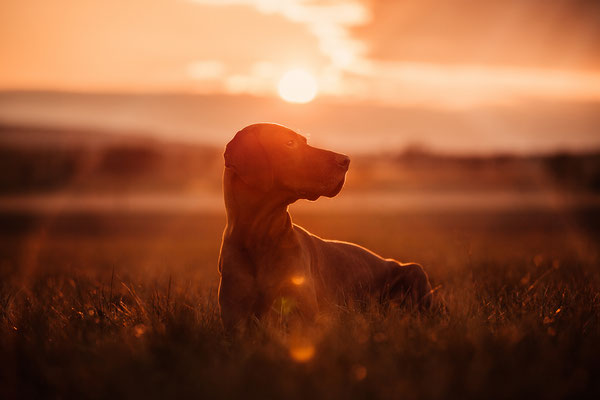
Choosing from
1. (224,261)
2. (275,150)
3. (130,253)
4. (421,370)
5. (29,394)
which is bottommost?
(130,253)

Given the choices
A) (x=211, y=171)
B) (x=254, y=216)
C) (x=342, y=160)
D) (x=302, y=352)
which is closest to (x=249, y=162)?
(x=254, y=216)

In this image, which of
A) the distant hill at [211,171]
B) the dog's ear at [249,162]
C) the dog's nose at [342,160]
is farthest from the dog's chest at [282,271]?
the distant hill at [211,171]

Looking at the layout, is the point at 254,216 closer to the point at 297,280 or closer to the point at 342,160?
the point at 297,280

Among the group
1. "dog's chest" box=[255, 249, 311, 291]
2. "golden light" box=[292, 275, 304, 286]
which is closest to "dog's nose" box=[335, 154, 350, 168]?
"dog's chest" box=[255, 249, 311, 291]

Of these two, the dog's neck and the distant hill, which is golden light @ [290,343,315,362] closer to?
the dog's neck

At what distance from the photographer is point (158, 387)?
343cm

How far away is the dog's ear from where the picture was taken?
4867 mm

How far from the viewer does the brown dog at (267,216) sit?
4.89m

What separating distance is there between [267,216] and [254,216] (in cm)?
11

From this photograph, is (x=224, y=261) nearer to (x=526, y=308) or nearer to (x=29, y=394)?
(x=29, y=394)

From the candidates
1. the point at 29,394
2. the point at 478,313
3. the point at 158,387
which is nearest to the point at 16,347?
the point at 29,394

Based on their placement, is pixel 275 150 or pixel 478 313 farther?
pixel 275 150

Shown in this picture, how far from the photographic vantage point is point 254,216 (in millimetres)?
5070

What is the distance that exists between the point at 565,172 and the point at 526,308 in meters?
57.9
